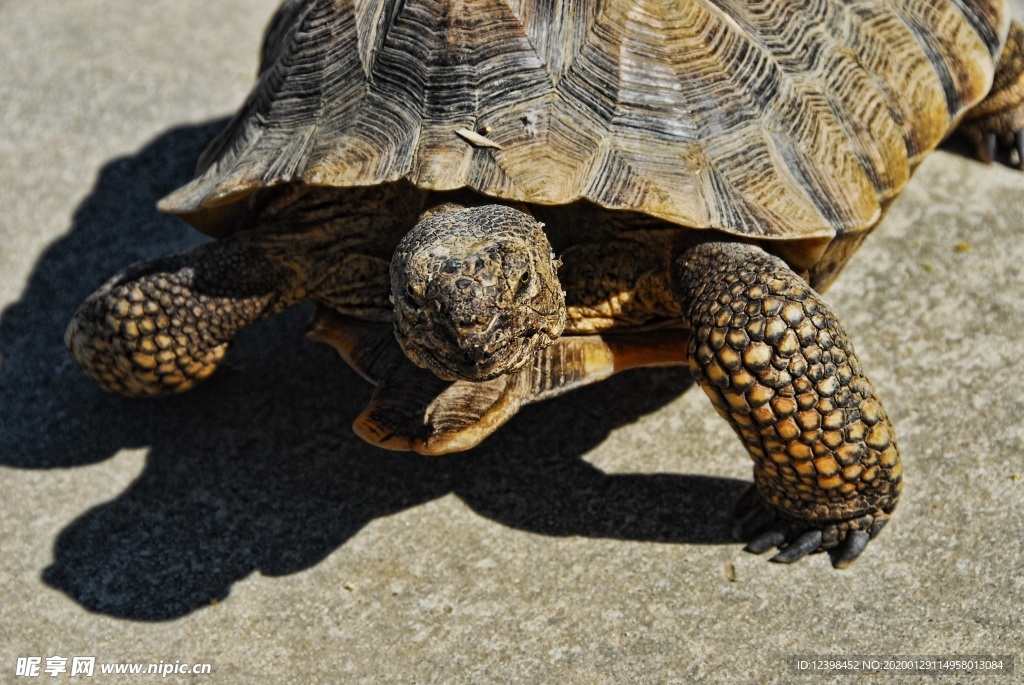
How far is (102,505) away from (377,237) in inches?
59.3

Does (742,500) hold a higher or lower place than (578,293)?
lower

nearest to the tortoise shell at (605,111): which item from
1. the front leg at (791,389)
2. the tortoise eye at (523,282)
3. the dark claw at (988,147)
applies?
the front leg at (791,389)

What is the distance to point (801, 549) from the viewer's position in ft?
11.6

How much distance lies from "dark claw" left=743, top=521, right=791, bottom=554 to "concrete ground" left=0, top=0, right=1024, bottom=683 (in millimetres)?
41

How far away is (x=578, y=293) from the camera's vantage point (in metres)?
3.66

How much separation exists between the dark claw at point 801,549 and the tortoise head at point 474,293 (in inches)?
44.6

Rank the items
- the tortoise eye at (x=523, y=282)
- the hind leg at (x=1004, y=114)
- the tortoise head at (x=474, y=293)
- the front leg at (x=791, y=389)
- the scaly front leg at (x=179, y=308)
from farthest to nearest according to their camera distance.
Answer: the hind leg at (x=1004, y=114)
the scaly front leg at (x=179, y=308)
the front leg at (x=791, y=389)
the tortoise eye at (x=523, y=282)
the tortoise head at (x=474, y=293)

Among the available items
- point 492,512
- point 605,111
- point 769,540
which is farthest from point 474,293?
point 769,540

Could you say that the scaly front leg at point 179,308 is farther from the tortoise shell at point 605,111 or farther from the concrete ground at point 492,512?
the concrete ground at point 492,512

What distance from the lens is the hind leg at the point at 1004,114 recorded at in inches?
200

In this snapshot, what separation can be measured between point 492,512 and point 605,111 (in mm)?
1510

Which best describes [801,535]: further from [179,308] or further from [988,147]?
[988,147]

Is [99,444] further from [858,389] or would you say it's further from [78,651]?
[858,389]

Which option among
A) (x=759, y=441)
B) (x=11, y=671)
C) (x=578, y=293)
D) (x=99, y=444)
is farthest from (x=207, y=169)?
(x=759, y=441)
